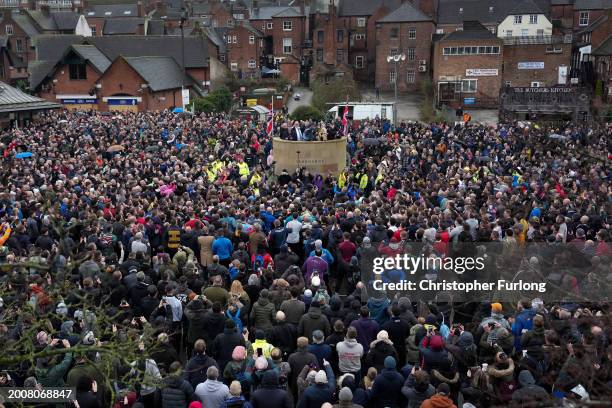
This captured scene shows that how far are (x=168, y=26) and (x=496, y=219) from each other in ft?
232

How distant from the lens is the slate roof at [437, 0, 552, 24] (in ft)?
217

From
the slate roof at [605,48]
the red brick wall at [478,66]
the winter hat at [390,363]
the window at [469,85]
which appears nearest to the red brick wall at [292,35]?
the red brick wall at [478,66]

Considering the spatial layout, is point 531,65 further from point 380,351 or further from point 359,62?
point 380,351

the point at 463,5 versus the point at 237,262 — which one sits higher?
the point at 463,5

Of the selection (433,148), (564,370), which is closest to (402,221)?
(564,370)

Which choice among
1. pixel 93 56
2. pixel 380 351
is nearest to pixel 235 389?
pixel 380 351

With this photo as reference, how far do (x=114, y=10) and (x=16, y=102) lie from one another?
56.3 meters

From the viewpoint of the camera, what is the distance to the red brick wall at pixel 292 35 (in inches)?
2842

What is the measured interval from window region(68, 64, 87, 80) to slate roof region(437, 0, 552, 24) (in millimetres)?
34183

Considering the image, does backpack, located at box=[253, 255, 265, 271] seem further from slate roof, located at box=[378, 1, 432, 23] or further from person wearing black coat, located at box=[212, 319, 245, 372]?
slate roof, located at box=[378, 1, 432, 23]

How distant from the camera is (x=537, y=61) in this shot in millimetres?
57969

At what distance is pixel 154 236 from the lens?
1492cm

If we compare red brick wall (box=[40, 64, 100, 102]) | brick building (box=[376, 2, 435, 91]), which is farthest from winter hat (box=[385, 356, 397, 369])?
brick building (box=[376, 2, 435, 91])

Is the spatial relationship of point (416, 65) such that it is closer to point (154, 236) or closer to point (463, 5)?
point (463, 5)
